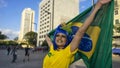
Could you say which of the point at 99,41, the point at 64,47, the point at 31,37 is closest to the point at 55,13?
the point at 31,37

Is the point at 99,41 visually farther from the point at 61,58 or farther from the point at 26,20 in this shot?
the point at 26,20

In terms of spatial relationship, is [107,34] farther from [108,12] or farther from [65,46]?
[65,46]

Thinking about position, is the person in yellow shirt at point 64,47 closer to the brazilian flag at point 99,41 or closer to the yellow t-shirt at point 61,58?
the yellow t-shirt at point 61,58

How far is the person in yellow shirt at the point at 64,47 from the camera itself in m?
2.95

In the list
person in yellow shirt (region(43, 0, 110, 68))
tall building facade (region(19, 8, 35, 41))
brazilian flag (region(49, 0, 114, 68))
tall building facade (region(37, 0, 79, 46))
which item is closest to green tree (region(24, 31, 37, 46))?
tall building facade (region(37, 0, 79, 46))

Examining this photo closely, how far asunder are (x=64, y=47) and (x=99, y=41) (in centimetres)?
60

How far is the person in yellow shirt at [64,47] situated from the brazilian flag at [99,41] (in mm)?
220

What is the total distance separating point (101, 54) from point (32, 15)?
641 ft

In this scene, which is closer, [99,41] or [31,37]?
[99,41]

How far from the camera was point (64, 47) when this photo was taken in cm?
312

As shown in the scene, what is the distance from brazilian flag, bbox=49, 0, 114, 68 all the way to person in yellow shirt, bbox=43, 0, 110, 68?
22 cm

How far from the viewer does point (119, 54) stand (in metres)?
38.2

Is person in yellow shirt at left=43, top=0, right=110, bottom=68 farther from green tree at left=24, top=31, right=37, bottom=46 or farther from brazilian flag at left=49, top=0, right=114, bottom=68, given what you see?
green tree at left=24, top=31, right=37, bottom=46

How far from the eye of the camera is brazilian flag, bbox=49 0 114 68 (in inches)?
128
